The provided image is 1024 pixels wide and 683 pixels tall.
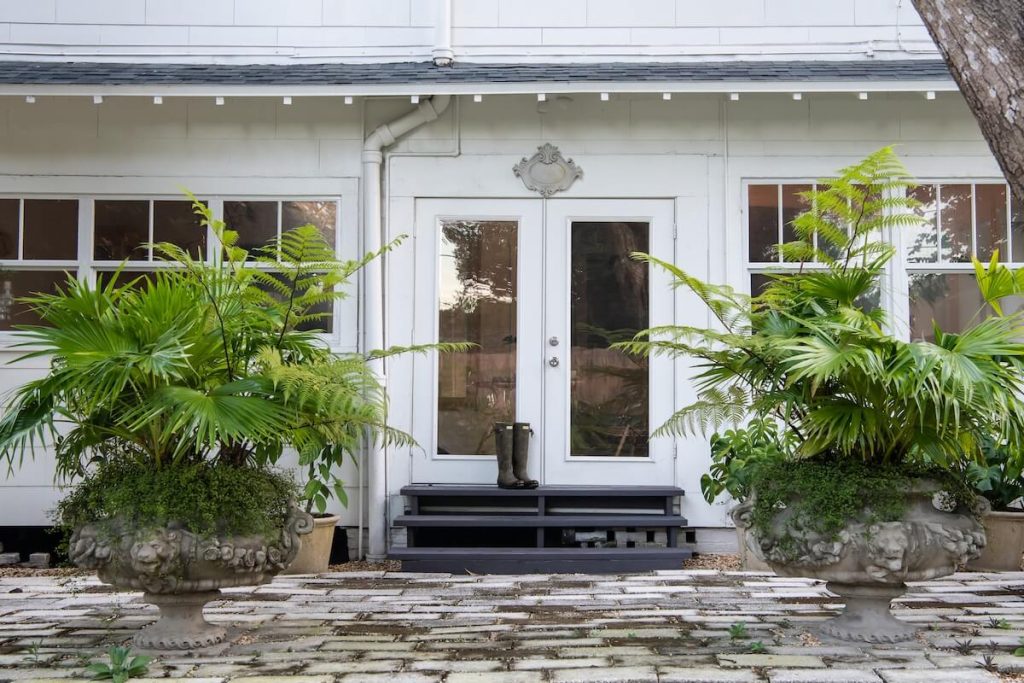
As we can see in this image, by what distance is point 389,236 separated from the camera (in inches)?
255

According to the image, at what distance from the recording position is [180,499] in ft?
12.3

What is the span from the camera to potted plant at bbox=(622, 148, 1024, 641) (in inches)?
139

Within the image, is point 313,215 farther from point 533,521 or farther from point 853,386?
point 853,386

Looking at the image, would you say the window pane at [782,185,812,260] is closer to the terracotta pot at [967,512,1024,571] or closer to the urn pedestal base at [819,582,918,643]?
the terracotta pot at [967,512,1024,571]

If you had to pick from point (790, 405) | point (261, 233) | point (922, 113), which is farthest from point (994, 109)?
Result: point (261, 233)

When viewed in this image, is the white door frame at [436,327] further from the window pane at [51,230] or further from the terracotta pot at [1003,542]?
the terracotta pot at [1003,542]

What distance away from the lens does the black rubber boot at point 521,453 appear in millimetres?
6180

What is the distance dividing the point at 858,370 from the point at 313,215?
3.93 metres

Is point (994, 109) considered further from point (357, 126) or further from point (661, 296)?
point (357, 126)

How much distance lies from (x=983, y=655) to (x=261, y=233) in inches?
185

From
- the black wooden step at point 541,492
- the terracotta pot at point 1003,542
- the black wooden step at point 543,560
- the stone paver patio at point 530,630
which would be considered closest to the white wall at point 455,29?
the black wooden step at point 541,492

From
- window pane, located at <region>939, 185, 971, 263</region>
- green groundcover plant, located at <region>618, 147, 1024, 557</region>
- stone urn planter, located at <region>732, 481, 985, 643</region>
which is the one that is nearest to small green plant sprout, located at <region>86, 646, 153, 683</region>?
green groundcover plant, located at <region>618, 147, 1024, 557</region>

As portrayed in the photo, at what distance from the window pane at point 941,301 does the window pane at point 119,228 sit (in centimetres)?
482

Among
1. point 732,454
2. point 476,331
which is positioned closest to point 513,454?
point 476,331
